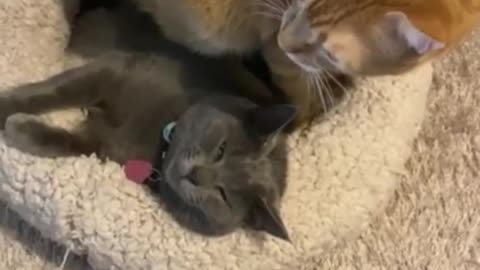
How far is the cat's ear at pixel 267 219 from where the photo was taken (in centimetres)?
107

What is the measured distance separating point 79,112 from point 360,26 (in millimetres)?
413

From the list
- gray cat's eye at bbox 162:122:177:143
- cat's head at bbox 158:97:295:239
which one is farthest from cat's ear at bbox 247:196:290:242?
gray cat's eye at bbox 162:122:177:143

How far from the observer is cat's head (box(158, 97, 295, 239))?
3.47 ft

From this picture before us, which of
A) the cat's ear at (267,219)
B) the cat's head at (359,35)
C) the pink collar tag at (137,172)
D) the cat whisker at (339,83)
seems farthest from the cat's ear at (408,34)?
the pink collar tag at (137,172)

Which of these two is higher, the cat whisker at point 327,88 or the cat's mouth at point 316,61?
the cat's mouth at point 316,61

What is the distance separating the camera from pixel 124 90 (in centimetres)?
117

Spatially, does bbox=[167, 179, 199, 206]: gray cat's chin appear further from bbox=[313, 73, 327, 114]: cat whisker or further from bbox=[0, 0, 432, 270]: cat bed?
bbox=[313, 73, 327, 114]: cat whisker

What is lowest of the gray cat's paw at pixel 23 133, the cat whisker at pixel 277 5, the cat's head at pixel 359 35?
the gray cat's paw at pixel 23 133

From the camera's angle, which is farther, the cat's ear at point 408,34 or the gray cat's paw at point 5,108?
the gray cat's paw at point 5,108

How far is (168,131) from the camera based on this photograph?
3.70 feet

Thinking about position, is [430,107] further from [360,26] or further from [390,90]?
[360,26]

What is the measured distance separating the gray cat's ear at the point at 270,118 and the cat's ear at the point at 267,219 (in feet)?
0.26

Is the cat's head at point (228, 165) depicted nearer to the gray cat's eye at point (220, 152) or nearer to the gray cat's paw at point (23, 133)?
the gray cat's eye at point (220, 152)

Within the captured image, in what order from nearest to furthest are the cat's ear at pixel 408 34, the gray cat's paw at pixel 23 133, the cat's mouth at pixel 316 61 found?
the cat's ear at pixel 408 34 → the cat's mouth at pixel 316 61 → the gray cat's paw at pixel 23 133
